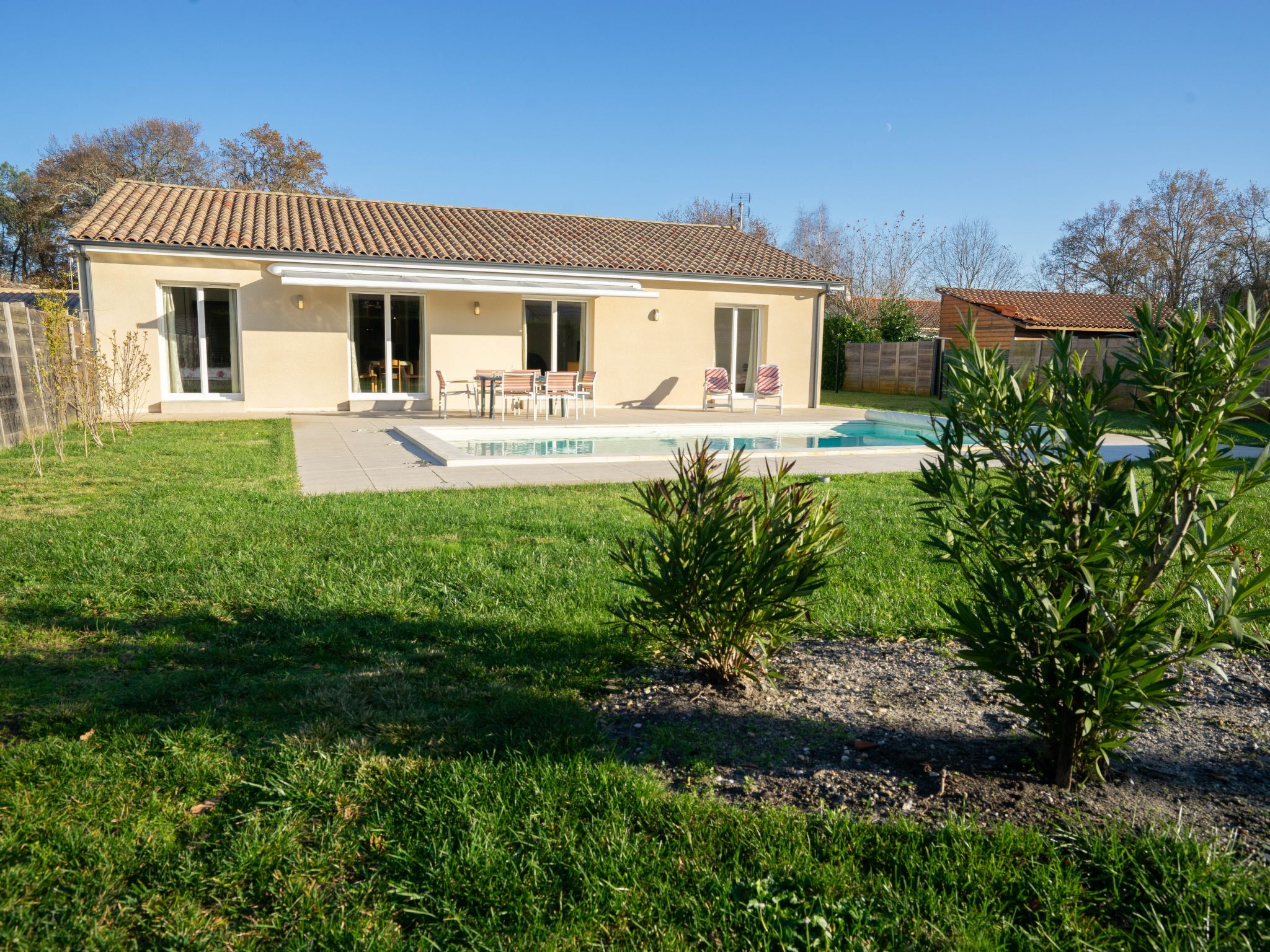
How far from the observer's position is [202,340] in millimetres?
17094

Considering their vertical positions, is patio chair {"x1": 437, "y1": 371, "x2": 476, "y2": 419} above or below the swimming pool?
above

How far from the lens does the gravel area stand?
8.43 ft

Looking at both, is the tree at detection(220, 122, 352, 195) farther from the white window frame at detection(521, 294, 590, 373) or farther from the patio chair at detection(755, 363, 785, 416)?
the patio chair at detection(755, 363, 785, 416)

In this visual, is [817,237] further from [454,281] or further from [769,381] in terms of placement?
[454,281]

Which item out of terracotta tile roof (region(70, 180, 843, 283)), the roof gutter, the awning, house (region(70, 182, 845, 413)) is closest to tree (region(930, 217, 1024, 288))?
terracotta tile roof (region(70, 180, 843, 283))

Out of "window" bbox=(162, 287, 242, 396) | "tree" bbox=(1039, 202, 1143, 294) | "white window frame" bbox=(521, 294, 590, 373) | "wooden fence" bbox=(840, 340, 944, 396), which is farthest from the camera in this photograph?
"tree" bbox=(1039, 202, 1143, 294)

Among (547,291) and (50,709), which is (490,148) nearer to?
(547,291)

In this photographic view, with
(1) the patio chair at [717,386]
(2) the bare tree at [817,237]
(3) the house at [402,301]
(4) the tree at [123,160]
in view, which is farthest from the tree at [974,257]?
(4) the tree at [123,160]

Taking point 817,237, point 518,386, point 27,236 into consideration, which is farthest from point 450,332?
point 27,236

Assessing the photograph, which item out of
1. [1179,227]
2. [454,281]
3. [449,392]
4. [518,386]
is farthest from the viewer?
[1179,227]

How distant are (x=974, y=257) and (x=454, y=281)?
3519cm

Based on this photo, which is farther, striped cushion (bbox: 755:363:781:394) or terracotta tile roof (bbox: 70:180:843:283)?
striped cushion (bbox: 755:363:781:394)

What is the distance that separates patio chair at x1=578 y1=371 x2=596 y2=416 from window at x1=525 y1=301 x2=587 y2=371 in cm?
54

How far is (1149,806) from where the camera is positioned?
252 cm
